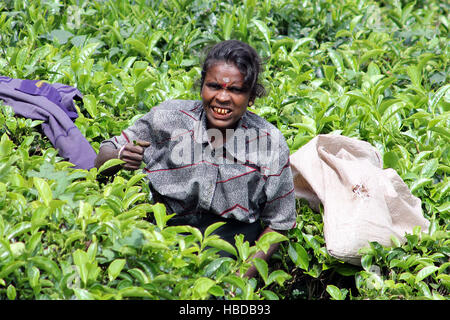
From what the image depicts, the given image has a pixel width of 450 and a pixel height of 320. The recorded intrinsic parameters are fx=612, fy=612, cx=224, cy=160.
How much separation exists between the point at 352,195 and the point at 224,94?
0.73 metres

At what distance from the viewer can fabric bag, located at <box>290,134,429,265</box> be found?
257 cm

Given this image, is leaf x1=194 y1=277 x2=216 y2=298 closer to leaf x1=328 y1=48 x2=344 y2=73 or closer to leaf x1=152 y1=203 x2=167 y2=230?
leaf x1=152 y1=203 x2=167 y2=230

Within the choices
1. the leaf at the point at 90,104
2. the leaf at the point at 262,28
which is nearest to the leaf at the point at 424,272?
the leaf at the point at 90,104

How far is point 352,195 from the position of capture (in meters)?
2.70

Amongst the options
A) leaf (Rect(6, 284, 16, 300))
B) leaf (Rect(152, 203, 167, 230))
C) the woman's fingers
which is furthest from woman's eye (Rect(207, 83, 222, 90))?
leaf (Rect(6, 284, 16, 300))

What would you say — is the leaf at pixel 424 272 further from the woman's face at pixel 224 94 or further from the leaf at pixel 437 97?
the leaf at pixel 437 97

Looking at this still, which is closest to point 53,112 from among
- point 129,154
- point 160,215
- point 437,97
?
point 129,154

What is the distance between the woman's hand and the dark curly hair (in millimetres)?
428

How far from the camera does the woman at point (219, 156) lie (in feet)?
8.27

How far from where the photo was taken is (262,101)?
335 cm

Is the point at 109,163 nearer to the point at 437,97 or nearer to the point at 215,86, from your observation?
the point at 215,86

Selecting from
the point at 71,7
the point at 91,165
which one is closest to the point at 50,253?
the point at 91,165

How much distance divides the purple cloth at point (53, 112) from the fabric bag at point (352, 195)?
3.30 feet
